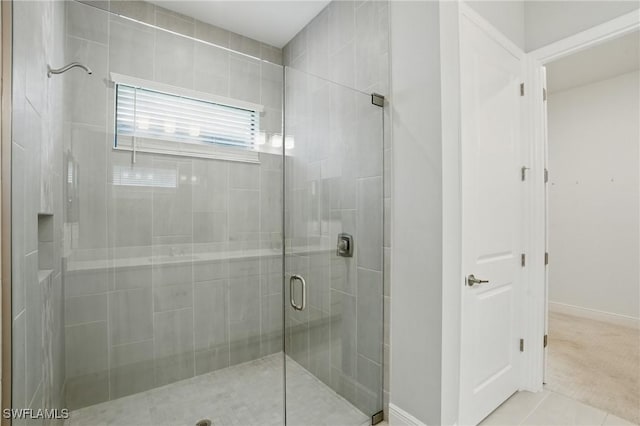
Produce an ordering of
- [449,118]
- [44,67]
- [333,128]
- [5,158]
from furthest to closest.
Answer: [333,128]
[449,118]
[44,67]
[5,158]

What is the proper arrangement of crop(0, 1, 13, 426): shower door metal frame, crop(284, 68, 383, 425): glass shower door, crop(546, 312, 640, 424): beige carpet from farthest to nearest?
crop(546, 312, 640, 424): beige carpet → crop(284, 68, 383, 425): glass shower door → crop(0, 1, 13, 426): shower door metal frame

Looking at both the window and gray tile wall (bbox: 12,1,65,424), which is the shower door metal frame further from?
the window

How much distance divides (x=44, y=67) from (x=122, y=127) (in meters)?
0.37

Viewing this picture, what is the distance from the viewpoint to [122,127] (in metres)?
1.50

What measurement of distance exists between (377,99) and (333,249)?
37.5 inches

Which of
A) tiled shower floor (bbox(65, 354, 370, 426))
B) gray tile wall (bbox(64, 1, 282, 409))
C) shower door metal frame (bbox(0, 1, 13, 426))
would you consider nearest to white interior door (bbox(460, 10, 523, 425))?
tiled shower floor (bbox(65, 354, 370, 426))

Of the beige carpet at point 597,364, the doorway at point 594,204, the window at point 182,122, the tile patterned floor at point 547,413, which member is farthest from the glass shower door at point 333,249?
the doorway at point 594,204

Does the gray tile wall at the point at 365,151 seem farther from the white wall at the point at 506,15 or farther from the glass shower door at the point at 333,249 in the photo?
the white wall at the point at 506,15

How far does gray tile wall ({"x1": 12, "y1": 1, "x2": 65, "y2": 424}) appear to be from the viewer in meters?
0.85

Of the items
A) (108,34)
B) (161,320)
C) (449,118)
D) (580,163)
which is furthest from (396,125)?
(580,163)

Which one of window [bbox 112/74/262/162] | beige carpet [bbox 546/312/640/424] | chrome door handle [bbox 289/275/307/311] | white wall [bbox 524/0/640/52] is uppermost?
white wall [bbox 524/0/640/52]

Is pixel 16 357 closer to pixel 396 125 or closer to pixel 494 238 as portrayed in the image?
pixel 396 125

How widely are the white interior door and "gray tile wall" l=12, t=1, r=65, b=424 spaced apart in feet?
5.92

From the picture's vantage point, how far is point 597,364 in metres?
2.47
